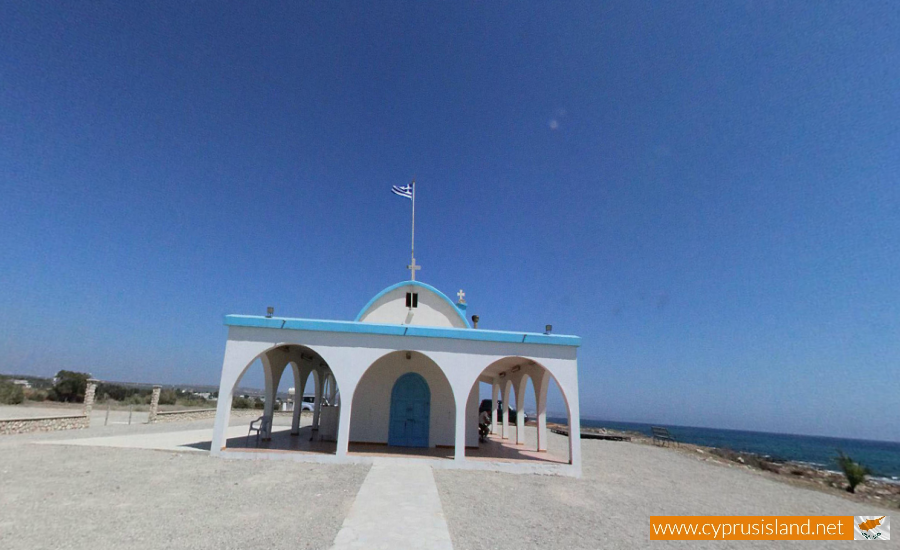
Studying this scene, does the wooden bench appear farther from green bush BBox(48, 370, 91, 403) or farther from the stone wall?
green bush BBox(48, 370, 91, 403)

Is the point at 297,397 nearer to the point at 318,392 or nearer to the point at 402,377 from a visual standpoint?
the point at 318,392

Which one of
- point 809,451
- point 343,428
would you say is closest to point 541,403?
point 343,428

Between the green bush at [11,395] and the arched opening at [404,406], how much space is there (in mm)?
24339

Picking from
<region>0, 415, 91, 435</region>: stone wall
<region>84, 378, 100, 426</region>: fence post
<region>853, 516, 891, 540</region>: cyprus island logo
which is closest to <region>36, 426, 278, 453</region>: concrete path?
<region>0, 415, 91, 435</region>: stone wall

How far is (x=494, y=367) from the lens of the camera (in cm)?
1599

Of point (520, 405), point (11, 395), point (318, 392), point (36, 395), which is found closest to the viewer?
point (520, 405)

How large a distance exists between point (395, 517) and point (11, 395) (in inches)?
1215

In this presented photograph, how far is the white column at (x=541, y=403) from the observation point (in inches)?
553

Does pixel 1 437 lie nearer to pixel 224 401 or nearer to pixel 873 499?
pixel 224 401

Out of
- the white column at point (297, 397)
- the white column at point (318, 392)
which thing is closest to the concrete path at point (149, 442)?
the white column at point (297, 397)

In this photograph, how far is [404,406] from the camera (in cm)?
1348

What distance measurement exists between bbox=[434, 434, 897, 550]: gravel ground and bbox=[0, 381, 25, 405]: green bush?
28821 mm

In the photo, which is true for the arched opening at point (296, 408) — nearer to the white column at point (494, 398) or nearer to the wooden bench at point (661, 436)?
the white column at point (494, 398)

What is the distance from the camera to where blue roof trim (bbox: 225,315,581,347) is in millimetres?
10492
